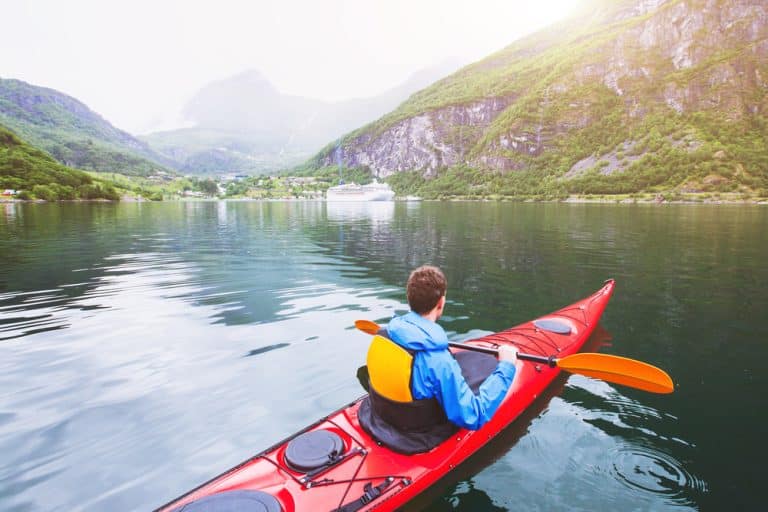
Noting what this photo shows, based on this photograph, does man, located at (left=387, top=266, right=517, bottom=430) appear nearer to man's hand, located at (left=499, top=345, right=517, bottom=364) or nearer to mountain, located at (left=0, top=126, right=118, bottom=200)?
man's hand, located at (left=499, top=345, right=517, bottom=364)

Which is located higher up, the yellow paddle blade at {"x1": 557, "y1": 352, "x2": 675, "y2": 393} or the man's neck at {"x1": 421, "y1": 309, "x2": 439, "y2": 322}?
the man's neck at {"x1": 421, "y1": 309, "x2": 439, "y2": 322}

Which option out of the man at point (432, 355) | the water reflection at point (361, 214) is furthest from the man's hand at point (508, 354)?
the water reflection at point (361, 214)

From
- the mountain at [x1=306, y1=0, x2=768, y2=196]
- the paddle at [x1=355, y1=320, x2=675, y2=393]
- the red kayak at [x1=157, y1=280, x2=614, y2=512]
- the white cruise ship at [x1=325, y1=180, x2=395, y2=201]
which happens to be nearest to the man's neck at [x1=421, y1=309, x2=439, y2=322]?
the paddle at [x1=355, y1=320, x2=675, y2=393]

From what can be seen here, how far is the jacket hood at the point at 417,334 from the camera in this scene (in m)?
3.63

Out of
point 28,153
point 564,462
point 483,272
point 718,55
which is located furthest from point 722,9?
point 28,153

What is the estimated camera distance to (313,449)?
13.9ft

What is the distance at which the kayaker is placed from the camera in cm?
369

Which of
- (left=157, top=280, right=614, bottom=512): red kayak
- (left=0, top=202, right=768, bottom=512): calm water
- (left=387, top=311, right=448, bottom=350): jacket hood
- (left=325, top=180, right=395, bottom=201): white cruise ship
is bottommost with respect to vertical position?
(left=0, top=202, right=768, bottom=512): calm water

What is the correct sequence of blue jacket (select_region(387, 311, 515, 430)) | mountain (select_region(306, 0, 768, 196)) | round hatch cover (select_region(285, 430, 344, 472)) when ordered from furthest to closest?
mountain (select_region(306, 0, 768, 196)) < round hatch cover (select_region(285, 430, 344, 472)) < blue jacket (select_region(387, 311, 515, 430))

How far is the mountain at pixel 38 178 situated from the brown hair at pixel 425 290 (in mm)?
121792

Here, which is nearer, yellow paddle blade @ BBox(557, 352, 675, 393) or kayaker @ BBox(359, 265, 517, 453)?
kayaker @ BBox(359, 265, 517, 453)

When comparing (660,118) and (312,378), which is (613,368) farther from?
(660,118)

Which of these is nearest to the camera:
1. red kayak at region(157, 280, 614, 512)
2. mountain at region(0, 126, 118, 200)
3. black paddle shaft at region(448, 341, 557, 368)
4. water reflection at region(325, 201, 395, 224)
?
red kayak at region(157, 280, 614, 512)

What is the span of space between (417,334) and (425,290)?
0.43m
